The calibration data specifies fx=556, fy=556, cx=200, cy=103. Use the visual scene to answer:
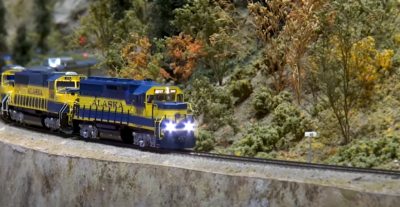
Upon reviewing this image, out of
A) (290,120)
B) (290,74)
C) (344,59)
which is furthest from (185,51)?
(344,59)

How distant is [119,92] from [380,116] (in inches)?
371

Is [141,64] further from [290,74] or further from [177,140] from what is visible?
[177,140]

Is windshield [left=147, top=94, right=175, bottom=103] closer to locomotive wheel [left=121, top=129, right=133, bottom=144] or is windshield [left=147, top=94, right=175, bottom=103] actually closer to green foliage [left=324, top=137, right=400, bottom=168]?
locomotive wheel [left=121, top=129, right=133, bottom=144]

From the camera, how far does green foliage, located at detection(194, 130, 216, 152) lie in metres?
21.7

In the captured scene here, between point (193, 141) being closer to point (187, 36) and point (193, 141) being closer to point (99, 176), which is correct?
point (99, 176)

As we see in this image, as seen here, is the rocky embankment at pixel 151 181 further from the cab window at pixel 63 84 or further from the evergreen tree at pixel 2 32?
the evergreen tree at pixel 2 32

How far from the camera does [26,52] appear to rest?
5981cm

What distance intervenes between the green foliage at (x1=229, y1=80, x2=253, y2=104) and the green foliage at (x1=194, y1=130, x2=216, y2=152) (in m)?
3.82

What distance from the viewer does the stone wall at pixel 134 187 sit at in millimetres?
13414

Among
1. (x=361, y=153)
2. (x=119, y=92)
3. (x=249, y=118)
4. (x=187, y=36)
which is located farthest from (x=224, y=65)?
(x=361, y=153)

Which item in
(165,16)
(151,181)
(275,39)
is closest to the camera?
(151,181)

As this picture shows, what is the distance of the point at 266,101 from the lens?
23.9m

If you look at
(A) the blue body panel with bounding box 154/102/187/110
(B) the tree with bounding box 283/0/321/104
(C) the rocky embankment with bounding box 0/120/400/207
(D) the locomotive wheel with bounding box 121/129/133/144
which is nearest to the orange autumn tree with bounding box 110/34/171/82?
(C) the rocky embankment with bounding box 0/120/400/207

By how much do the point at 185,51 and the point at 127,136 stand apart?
7474 millimetres
